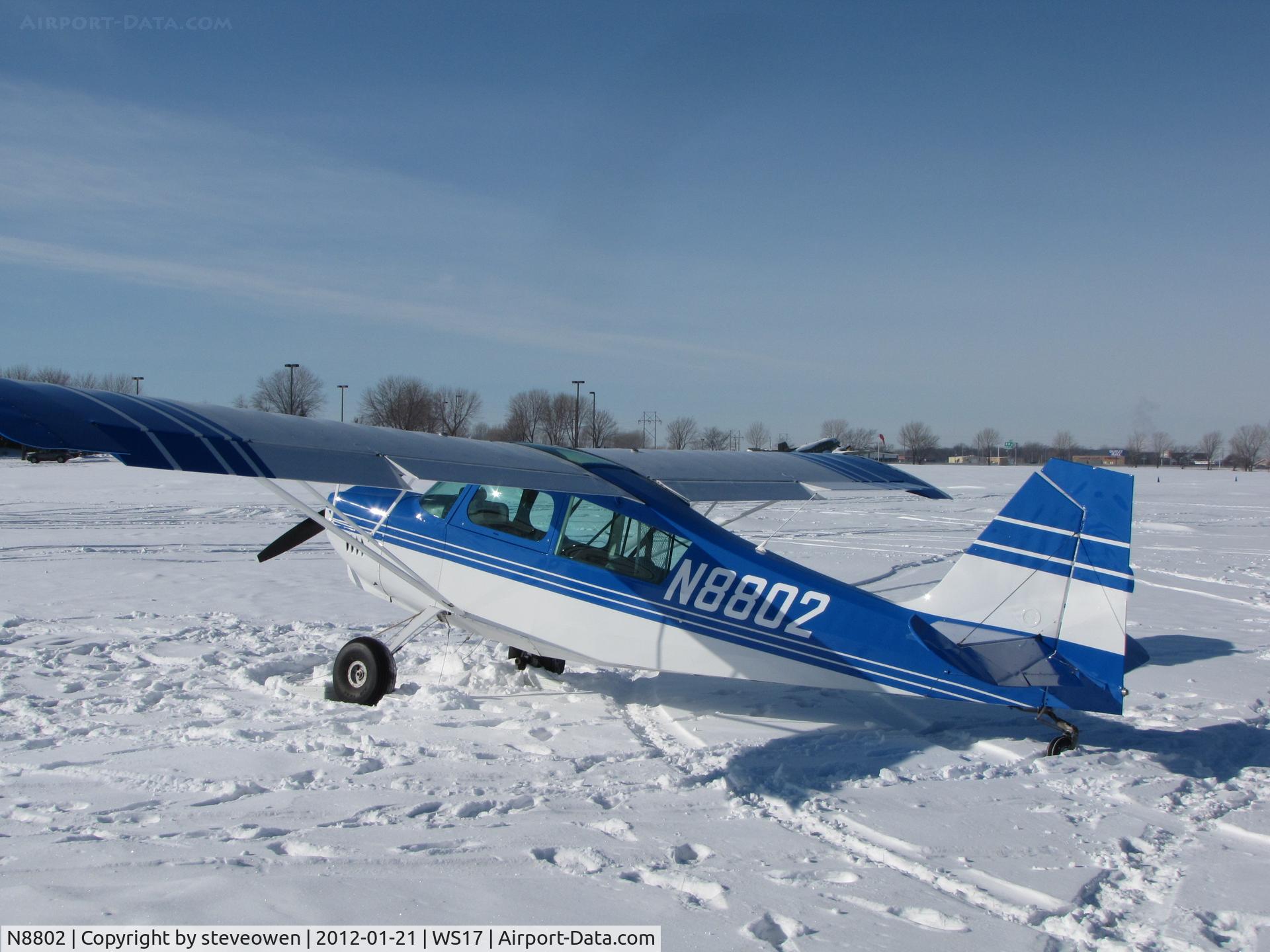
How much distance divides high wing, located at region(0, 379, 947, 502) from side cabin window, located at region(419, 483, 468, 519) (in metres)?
0.47

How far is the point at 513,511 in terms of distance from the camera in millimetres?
6234

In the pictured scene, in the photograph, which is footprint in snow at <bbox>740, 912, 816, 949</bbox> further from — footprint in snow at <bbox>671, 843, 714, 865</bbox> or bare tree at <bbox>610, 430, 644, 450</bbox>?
bare tree at <bbox>610, 430, 644, 450</bbox>

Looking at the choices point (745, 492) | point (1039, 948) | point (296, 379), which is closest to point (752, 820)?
point (1039, 948)

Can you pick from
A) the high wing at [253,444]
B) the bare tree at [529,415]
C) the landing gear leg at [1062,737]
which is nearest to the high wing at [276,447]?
the high wing at [253,444]

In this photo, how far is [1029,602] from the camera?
516 cm

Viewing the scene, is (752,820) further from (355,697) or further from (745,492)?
(745,492)

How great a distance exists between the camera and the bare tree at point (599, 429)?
2613 inches

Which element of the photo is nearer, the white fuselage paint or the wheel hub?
the white fuselage paint

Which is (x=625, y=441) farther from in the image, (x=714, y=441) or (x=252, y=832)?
(x=252, y=832)

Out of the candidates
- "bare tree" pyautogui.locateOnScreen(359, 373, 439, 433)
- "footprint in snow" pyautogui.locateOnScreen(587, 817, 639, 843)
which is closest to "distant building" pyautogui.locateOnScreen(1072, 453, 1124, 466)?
"bare tree" pyautogui.locateOnScreen(359, 373, 439, 433)

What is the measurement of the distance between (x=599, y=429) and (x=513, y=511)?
66661mm

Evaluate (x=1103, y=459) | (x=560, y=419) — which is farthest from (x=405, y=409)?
(x=1103, y=459)

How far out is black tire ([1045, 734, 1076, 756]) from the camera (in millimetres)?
5086

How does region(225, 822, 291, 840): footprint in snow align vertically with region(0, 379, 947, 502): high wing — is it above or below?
below
